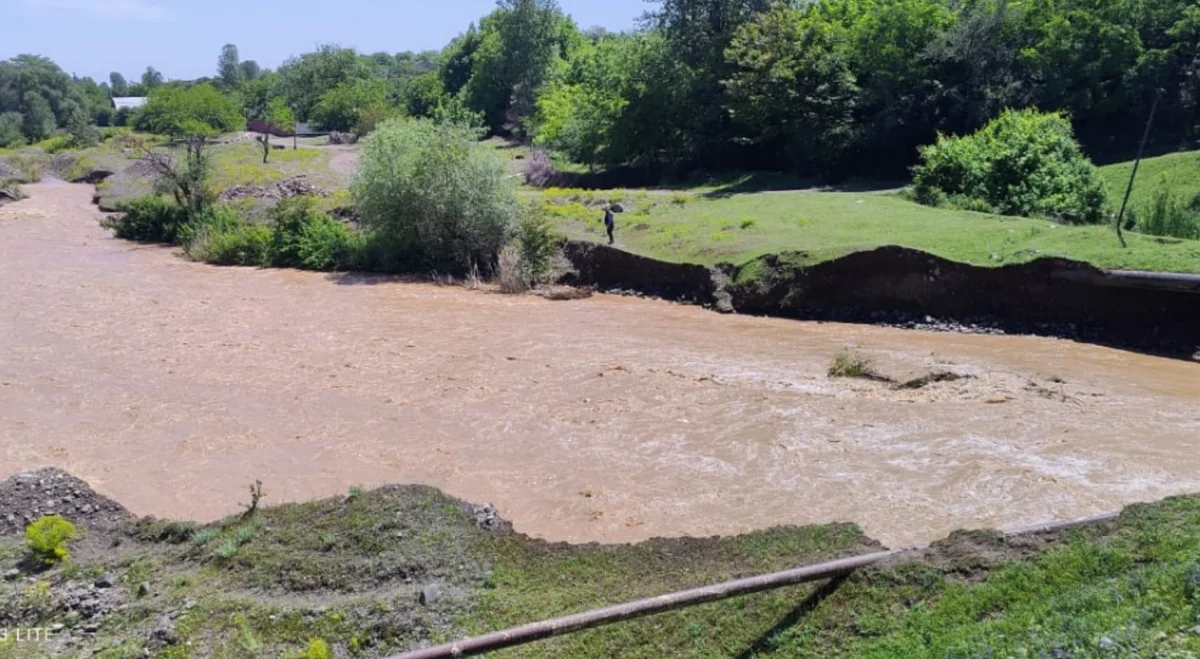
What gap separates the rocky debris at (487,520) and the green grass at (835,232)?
1418cm

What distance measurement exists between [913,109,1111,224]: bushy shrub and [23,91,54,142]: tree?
81.9 m

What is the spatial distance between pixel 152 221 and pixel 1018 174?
29152 mm

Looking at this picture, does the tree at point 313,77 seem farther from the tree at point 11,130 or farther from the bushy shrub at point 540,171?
the bushy shrub at point 540,171

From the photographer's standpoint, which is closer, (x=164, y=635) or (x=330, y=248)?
(x=164, y=635)

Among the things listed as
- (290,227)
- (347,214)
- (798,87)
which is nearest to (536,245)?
(290,227)

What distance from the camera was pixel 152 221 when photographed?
3778 cm

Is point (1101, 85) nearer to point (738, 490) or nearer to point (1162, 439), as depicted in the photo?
point (1162, 439)

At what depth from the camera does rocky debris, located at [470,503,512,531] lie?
29.8ft

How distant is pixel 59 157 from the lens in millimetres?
68125

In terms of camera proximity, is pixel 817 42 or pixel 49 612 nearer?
pixel 49 612

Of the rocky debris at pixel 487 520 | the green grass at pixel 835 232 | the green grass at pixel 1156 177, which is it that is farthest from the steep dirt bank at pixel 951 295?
the rocky debris at pixel 487 520

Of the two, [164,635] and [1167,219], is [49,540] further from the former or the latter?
[1167,219]

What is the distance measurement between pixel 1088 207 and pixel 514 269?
47.1ft

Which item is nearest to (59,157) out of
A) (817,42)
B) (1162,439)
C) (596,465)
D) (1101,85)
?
(817,42)
